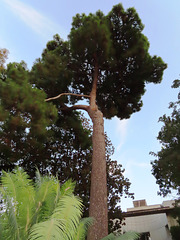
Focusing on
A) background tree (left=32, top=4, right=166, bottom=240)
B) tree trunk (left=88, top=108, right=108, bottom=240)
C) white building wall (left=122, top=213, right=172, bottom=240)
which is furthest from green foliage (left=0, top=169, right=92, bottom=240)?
white building wall (left=122, top=213, right=172, bottom=240)

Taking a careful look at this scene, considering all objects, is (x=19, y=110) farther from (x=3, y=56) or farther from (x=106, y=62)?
(x=106, y=62)

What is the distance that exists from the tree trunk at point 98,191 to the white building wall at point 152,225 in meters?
16.5

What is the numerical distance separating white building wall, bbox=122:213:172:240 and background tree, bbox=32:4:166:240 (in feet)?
47.9

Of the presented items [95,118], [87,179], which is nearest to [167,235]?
[87,179]

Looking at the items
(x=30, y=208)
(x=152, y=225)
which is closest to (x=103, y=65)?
(x=30, y=208)

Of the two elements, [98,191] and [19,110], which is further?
[19,110]

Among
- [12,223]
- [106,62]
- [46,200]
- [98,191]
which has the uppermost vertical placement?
[106,62]

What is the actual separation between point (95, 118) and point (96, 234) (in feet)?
13.1

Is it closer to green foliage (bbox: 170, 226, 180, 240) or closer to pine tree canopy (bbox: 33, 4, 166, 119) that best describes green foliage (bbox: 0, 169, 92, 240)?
pine tree canopy (bbox: 33, 4, 166, 119)

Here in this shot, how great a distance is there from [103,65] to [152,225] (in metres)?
19.0

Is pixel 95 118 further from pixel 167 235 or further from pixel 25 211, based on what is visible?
pixel 167 235

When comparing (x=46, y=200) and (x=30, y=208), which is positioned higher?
(x=46, y=200)

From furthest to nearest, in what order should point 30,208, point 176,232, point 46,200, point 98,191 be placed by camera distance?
point 176,232, point 98,191, point 46,200, point 30,208

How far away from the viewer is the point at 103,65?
382 inches
